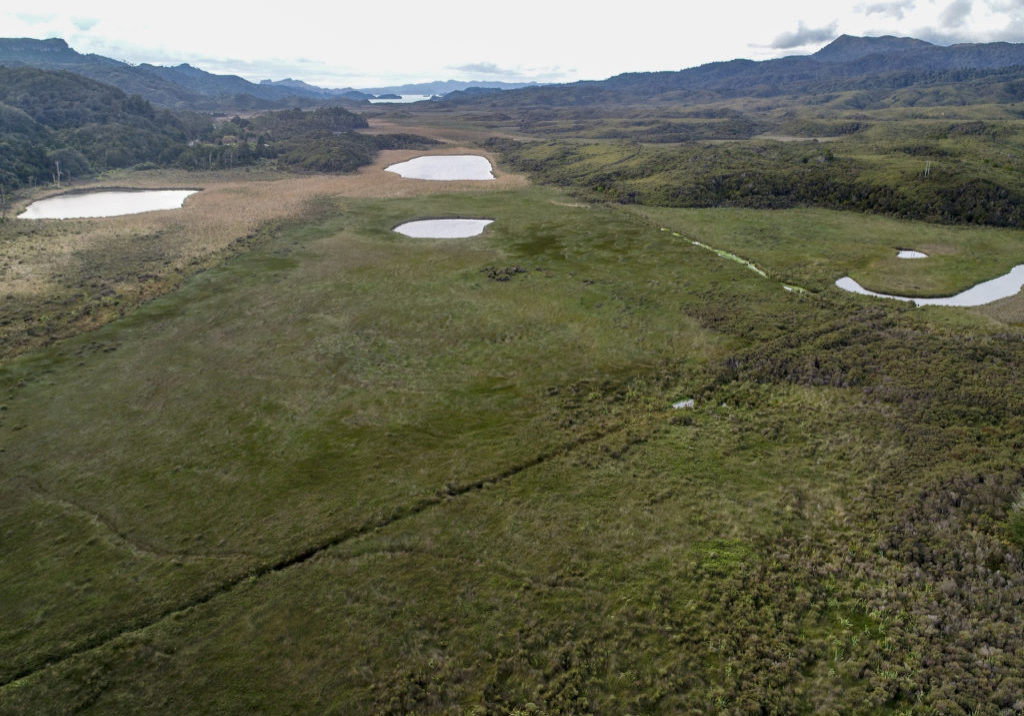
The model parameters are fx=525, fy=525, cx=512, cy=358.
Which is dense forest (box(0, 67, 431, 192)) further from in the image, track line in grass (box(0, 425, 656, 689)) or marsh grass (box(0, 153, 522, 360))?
track line in grass (box(0, 425, 656, 689))

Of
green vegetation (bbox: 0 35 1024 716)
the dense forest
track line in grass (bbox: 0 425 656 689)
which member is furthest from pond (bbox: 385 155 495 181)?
track line in grass (bbox: 0 425 656 689)

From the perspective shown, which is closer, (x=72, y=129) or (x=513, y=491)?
(x=513, y=491)

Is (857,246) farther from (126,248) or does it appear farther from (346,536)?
(126,248)

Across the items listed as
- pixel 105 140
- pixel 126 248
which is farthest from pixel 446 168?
pixel 126 248

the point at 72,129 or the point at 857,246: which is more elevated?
the point at 72,129

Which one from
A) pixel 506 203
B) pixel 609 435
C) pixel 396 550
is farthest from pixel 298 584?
pixel 506 203

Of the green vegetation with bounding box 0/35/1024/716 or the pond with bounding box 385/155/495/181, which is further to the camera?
the pond with bounding box 385/155/495/181
